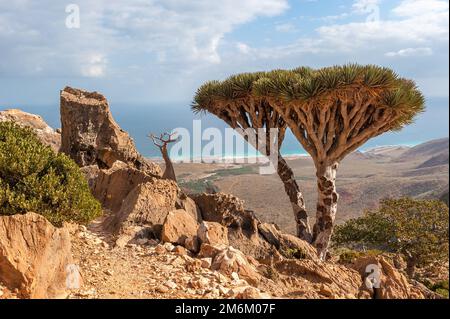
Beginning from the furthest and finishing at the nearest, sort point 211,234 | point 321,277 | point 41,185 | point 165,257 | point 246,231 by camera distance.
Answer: point 246,231, point 211,234, point 321,277, point 41,185, point 165,257

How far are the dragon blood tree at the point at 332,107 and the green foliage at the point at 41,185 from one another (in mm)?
6557

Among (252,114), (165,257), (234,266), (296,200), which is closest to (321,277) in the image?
(234,266)

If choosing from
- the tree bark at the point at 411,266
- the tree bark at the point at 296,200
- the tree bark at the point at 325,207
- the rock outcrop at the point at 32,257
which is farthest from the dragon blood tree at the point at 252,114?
the rock outcrop at the point at 32,257

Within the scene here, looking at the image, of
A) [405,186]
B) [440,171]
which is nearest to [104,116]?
[405,186]

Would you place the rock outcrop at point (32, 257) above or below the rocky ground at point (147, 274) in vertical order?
above

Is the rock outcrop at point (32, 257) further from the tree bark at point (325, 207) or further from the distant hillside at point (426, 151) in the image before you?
the distant hillside at point (426, 151)

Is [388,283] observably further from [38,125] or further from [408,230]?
[38,125]

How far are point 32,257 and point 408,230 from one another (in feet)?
47.1

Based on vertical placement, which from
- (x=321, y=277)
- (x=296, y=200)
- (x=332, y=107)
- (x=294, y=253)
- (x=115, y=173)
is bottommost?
(x=294, y=253)

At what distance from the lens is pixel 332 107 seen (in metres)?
A: 13.4

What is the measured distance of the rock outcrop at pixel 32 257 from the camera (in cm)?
606

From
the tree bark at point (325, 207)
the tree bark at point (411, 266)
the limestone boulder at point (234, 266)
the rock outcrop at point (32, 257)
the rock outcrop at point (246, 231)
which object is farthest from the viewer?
the tree bark at point (411, 266)

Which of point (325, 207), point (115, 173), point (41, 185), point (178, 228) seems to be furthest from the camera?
point (325, 207)

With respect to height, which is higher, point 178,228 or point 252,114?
point 252,114
